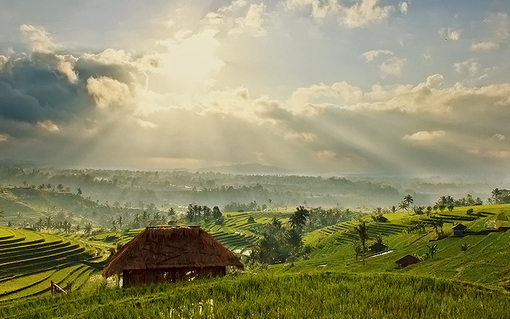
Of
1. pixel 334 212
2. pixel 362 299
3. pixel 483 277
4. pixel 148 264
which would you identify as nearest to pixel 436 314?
pixel 362 299

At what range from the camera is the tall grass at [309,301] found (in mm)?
8141

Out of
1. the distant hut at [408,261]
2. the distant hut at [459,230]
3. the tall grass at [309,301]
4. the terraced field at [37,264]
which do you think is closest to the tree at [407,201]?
the distant hut at [459,230]

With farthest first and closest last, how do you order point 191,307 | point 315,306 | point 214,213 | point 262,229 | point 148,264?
1. point 214,213
2. point 262,229
3. point 148,264
4. point 191,307
5. point 315,306

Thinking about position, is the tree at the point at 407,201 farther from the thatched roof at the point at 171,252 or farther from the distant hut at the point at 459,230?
the thatched roof at the point at 171,252

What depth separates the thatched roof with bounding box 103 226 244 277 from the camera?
21984 millimetres

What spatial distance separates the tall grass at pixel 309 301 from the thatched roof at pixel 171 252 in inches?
376

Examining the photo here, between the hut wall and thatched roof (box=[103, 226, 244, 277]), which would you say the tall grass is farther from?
the hut wall

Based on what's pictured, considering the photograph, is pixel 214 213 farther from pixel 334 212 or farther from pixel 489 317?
pixel 489 317

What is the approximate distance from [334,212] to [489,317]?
530 feet

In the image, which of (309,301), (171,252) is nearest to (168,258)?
(171,252)

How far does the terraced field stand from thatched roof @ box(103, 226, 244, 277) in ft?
101

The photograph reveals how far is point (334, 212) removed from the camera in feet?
539

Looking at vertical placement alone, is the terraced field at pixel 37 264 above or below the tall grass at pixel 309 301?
below

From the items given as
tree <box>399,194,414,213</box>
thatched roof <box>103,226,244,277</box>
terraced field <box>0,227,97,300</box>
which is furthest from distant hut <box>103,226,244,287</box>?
tree <box>399,194,414,213</box>
